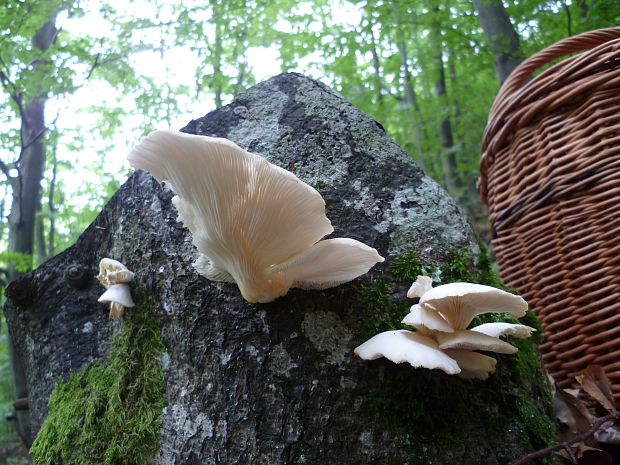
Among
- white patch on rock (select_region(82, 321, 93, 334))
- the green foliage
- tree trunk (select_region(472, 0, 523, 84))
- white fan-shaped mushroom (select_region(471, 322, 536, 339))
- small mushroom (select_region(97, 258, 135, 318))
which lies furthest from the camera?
the green foliage

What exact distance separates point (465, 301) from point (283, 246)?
55 cm

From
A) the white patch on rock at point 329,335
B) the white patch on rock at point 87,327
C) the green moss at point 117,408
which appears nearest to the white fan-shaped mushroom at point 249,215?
the white patch on rock at point 329,335

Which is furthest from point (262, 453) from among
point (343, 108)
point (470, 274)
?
point (343, 108)

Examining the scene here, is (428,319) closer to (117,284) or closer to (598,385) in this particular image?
(598,385)

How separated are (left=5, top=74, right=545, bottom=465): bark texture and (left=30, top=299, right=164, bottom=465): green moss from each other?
69 mm

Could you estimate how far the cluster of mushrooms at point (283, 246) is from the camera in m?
1.01

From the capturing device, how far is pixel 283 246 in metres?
1.18

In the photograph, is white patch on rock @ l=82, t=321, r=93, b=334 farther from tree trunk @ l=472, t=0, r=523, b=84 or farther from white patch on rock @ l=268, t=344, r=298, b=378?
tree trunk @ l=472, t=0, r=523, b=84

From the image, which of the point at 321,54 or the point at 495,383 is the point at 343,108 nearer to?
the point at 495,383

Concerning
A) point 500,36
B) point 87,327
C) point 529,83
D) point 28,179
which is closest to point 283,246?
point 87,327

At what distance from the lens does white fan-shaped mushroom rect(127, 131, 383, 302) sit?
1.00m

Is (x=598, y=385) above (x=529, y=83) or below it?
below

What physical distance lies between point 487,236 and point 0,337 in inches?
352

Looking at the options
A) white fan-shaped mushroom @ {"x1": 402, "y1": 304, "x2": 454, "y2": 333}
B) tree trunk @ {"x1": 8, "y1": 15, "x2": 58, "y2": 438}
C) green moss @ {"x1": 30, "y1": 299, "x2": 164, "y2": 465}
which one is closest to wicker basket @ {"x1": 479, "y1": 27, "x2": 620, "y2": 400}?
white fan-shaped mushroom @ {"x1": 402, "y1": 304, "x2": 454, "y2": 333}
